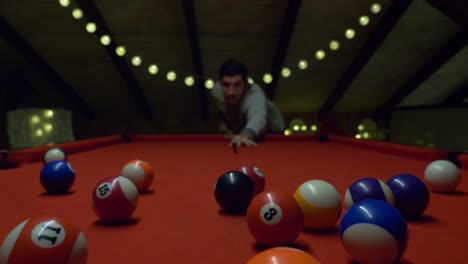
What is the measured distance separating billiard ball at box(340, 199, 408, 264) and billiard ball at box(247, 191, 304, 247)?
0.41 feet

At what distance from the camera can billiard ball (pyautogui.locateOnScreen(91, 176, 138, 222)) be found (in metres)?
1.19

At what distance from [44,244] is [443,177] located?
1.46 metres

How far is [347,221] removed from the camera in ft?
3.03

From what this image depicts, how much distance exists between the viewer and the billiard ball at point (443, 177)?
5.28 feet

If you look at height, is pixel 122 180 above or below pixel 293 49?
below

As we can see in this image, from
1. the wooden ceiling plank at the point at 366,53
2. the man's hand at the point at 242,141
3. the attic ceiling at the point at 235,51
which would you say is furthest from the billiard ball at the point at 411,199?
the wooden ceiling plank at the point at 366,53

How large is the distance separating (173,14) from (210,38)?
754mm

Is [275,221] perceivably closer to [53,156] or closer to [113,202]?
[113,202]

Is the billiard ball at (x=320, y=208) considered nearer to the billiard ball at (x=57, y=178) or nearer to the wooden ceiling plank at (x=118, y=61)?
the billiard ball at (x=57, y=178)

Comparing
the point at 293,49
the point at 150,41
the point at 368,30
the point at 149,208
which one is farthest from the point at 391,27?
the point at 149,208

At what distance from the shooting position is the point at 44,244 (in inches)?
29.9

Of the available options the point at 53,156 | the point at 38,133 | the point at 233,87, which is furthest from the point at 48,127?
the point at 53,156

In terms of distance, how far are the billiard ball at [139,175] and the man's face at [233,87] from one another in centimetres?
283

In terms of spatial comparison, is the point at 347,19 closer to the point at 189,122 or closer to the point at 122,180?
the point at 189,122
